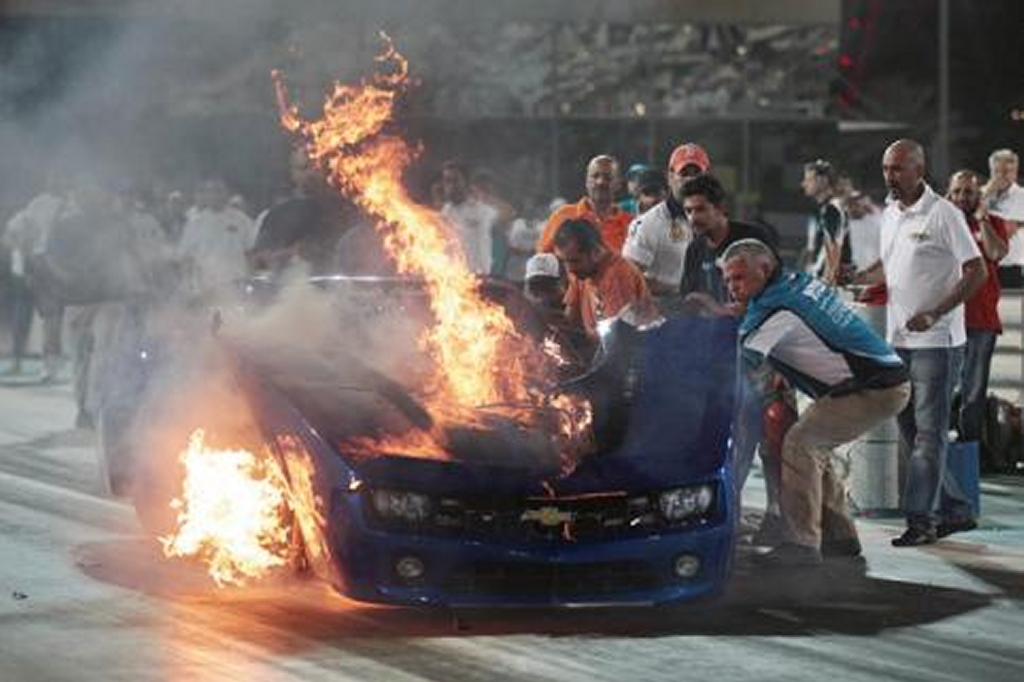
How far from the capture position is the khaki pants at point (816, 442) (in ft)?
33.4

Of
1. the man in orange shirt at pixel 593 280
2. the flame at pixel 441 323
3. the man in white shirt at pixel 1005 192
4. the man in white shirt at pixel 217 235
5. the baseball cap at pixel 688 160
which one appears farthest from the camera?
the man in white shirt at pixel 217 235

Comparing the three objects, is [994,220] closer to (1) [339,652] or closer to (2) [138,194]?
(1) [339,652]

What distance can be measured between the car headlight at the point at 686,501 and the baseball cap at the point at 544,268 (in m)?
2.69

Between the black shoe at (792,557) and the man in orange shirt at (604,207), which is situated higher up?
the man in orange shirt at (604,207)

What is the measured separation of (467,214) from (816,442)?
816cm

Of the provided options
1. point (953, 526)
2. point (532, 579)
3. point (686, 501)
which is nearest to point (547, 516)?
point (532, 579)

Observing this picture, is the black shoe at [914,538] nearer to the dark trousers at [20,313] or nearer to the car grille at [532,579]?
the car grille at [532,579]

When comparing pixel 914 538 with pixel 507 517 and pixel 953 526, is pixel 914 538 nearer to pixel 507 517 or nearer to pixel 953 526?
pixel 953 526

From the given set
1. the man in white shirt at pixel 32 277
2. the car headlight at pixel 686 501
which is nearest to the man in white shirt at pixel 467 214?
the man in white shirt at pixel 32 277

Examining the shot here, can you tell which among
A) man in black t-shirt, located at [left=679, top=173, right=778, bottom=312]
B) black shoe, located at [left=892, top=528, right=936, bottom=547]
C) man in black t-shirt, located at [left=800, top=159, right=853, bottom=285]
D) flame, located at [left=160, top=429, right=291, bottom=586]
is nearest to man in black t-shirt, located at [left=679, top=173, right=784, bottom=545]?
man in black t-shirt, located at [left=679, top=173, right=778, bottom=312]

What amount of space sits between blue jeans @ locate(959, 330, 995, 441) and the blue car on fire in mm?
3184

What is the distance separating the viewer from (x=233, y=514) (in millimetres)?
9383

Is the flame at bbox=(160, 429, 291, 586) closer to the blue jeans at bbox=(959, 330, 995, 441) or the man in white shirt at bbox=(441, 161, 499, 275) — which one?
the blue jeans at bbox=(959, 330, 995, 441)

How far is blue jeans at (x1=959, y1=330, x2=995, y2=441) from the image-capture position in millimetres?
12039
